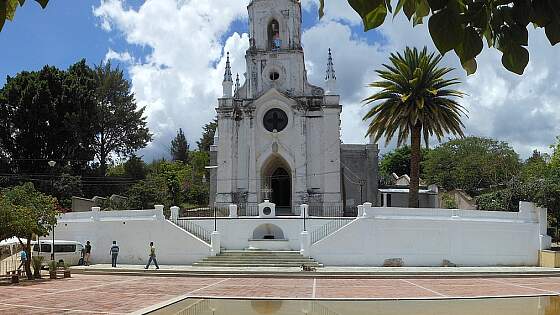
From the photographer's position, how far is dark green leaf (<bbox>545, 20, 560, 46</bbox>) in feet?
6.65

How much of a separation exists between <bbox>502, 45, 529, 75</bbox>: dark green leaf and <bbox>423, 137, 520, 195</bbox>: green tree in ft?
177

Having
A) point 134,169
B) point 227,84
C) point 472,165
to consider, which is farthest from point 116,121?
point 472,165

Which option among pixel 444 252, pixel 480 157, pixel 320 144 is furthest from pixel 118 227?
pixel 480 157

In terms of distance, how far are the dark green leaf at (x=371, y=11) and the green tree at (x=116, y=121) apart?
2118 inches

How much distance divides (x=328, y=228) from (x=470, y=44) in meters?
27.9

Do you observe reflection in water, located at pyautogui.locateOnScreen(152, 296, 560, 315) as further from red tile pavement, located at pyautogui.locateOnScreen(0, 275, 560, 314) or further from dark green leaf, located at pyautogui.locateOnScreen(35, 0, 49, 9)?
dark green leaf, located at pyautogui.locateOnScreen(35, 0, 49, 9)

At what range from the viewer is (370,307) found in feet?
51.2

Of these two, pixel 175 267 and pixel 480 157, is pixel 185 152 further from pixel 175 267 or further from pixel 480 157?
pixel 175 267

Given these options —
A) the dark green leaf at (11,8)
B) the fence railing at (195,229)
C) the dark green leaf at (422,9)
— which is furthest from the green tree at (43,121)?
the dark green leaf at (422,9)

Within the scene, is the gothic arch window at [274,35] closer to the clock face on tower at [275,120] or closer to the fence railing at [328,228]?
the clock face on tower at [275,120]

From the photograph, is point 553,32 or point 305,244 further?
point 305,244

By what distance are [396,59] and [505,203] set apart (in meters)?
10.5

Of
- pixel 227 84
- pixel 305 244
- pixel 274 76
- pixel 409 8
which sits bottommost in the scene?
pixel 305 244

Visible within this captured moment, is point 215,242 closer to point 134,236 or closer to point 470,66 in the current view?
point 134,236
